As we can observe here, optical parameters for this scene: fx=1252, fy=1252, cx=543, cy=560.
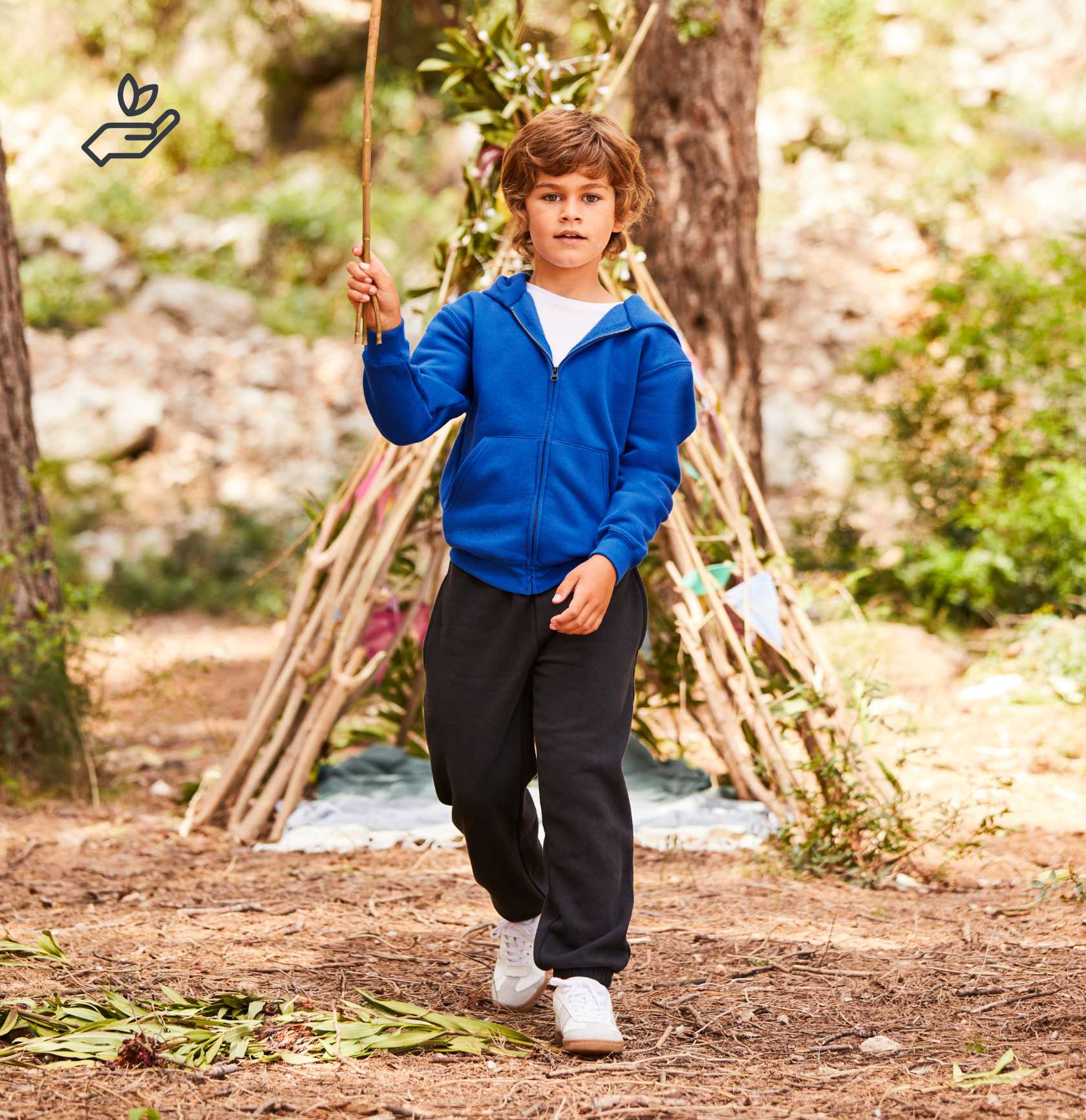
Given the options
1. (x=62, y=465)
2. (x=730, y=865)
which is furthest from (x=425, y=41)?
(x=730, y=865)

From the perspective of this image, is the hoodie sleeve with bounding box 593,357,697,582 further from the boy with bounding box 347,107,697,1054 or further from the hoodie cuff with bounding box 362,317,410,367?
the hoodie cuff with bounding box 362,317,410,367

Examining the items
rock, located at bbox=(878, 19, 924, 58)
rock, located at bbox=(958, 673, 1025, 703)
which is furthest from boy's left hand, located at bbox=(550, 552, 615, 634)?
rock, located at bbox=(878, 19, 924, 58)

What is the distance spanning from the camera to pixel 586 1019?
5.90 ft

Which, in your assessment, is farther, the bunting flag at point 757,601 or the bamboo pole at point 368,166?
the bunting flag at point 757,601

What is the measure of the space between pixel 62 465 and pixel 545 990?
5975mm

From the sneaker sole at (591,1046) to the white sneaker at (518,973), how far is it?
0.23m

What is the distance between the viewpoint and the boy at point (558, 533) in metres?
1.84

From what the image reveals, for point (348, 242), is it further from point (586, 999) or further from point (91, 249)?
point (586, 999)

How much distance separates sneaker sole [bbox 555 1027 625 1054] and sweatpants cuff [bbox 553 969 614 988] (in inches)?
3.3

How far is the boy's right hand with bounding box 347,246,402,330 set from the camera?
5.58 feet

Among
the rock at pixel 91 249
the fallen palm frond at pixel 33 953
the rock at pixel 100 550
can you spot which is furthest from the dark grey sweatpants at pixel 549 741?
the rock at pixel 91 249

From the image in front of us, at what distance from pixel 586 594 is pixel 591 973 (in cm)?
56

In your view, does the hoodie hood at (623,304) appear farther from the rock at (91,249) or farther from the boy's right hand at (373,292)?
the rock at (91,249)

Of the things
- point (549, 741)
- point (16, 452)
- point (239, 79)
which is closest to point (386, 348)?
point (549, 741)
